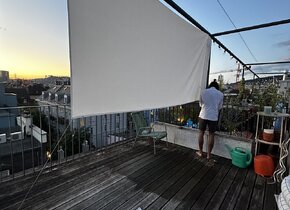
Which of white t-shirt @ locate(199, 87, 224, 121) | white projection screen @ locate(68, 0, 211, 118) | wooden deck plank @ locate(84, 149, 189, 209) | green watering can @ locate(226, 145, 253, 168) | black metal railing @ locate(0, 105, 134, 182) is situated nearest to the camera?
white projection screen @ locate(68, 0, 211, 118)

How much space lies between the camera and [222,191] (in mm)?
2262

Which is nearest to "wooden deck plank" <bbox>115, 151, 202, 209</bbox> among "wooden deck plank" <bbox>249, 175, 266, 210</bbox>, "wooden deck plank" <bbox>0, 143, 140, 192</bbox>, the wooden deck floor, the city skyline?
the wooden deck floor

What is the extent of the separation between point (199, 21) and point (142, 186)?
3063 mm

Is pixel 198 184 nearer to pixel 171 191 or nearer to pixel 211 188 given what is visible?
pixel 211 188

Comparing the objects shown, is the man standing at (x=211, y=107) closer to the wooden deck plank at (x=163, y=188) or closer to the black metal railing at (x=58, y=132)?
the wooden deck plank at (x=163, y=188)

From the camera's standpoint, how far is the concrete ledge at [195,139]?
318 cm

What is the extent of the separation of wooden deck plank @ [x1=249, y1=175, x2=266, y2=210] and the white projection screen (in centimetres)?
165

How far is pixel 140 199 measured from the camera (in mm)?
2062

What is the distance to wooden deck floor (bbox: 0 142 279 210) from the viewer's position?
1.98 metres

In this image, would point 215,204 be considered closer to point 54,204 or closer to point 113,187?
point 113,187

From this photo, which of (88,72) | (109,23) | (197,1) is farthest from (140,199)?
(197,1)

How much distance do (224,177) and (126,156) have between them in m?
1.78

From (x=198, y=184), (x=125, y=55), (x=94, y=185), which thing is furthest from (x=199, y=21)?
(x=94, y=185)

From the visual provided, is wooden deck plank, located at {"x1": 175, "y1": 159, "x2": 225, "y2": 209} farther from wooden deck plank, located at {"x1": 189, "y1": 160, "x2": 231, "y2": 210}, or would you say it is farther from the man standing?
the man standing
